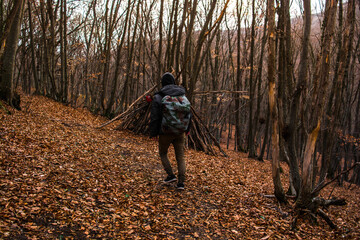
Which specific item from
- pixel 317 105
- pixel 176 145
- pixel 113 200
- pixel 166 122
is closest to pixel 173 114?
pixel 166 122

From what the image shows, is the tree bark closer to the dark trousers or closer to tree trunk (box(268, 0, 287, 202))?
the dark trousers

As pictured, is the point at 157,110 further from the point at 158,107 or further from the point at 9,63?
the point at 9,63

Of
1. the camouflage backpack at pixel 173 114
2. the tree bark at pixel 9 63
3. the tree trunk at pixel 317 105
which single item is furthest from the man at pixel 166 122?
the tree bark at pixel 9 63

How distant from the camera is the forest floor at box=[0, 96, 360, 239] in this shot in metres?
2.33

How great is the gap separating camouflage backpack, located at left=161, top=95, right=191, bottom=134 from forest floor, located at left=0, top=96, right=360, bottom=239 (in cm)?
97

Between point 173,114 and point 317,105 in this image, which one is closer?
point 173,114

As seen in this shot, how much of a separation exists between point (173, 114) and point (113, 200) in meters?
1.36

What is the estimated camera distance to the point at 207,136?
8.23m

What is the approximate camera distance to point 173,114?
11.3 ft

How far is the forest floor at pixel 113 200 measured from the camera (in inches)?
91.6

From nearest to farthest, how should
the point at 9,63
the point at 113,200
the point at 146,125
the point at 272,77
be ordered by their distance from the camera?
the point at 113,200
the point at 272,77
the point at 9,63
the point at 146,125

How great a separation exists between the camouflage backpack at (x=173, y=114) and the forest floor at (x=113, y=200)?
0.97 meters

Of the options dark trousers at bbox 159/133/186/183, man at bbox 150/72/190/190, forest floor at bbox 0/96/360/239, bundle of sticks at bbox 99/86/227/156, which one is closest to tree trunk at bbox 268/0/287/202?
forest floor at bbox 0/96/360/239

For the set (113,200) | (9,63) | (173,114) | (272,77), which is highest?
(9,63)
